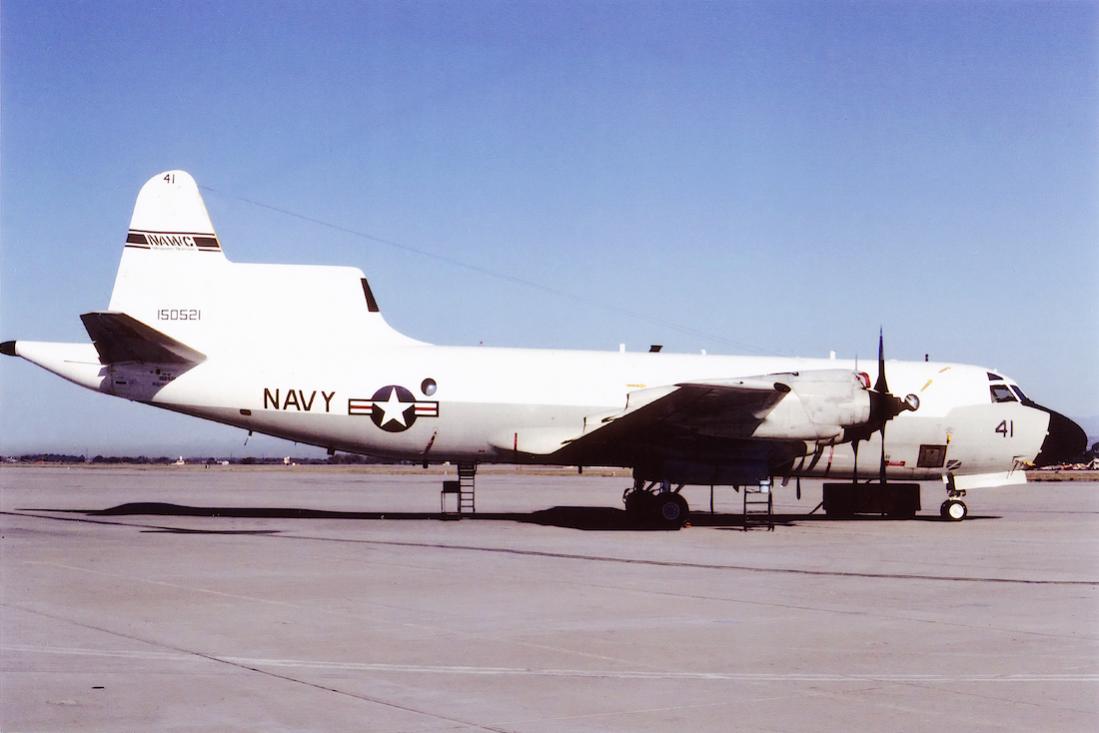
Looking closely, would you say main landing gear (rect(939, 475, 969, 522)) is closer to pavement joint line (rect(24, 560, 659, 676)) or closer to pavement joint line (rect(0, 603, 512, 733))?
pavement joint line (rect(24, 560, 659, 676))

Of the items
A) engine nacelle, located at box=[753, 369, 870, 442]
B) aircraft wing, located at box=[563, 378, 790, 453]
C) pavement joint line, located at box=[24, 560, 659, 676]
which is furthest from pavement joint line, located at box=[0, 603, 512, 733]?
engine nacelle, located at box=[753, 369, 870, 442]

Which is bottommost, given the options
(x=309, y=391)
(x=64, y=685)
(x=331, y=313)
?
(x=64, y=685)

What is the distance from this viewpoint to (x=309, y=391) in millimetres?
25375

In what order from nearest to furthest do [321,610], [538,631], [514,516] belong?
[538,631] < [321,610] < [514,516]

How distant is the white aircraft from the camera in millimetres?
25047

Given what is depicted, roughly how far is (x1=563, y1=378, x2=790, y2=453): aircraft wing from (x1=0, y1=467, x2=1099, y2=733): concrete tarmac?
2815mm

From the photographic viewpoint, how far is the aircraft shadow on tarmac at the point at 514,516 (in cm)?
2683

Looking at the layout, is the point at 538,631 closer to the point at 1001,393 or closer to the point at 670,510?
the point at 670,510

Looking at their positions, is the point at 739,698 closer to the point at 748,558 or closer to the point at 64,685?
the point at 64,685

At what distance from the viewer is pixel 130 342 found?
24.5m

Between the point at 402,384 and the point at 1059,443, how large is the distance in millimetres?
17045

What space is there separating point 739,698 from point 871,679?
140 cm

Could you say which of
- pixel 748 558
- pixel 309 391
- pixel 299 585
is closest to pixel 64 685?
pixel 299 585

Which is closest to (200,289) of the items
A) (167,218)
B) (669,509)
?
(167,218)
